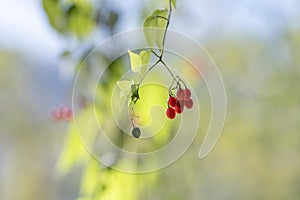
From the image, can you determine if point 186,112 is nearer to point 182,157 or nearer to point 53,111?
point 182,157

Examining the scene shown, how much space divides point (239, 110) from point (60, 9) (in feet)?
1.38

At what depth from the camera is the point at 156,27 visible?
1.54 feet

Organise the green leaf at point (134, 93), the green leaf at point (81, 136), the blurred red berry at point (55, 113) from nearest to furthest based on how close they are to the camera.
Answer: the green leaf at point (134, 93)
the green leaf at point (81, 136)
the blurred red berry at point (55, 113)

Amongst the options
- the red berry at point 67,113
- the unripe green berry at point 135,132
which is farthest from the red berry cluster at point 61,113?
the unripe green berry at point 135,132

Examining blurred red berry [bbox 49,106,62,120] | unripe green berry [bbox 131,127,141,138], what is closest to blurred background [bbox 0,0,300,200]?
blurred red berry [bbox 49,106,62,120]

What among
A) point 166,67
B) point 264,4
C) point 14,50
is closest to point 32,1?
point 14,50

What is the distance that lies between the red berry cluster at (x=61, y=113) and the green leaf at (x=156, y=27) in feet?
0.86

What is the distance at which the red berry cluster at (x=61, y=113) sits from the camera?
27.7 inches

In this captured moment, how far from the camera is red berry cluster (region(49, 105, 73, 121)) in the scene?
704mm

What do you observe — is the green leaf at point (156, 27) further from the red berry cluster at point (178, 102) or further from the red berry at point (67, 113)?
the red berry at point (67, 113)

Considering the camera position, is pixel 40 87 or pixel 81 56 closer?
pixel 81 56

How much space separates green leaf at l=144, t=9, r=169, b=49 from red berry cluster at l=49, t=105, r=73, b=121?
10.3 inches

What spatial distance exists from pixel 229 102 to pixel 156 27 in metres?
0.40

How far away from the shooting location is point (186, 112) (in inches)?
25.1
